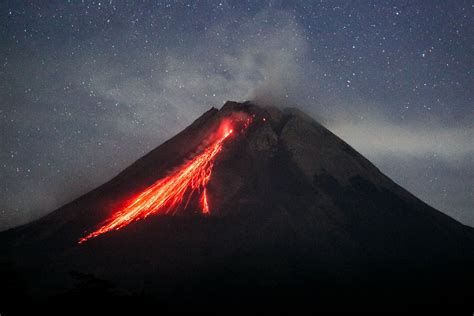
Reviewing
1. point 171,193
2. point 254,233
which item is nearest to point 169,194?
point 171,193

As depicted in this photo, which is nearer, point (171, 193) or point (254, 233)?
point (254, 233)

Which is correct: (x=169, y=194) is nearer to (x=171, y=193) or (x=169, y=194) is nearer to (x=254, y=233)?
(x=171, y=193)

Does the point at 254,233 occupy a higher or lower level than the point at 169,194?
lower

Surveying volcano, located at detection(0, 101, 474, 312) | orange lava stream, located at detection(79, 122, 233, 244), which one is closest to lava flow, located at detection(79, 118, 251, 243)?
orange lava stream, located at detection(79, 122, 233, 244)

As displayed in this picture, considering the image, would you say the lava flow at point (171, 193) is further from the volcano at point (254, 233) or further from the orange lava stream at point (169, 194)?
the volcano at point (254, 233)

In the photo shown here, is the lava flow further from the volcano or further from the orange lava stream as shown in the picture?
the volcano
